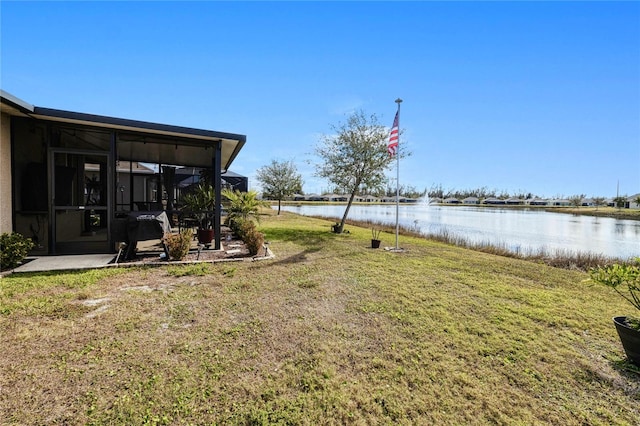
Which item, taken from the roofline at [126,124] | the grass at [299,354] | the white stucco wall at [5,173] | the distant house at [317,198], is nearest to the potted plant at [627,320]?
the grass at [299,354]

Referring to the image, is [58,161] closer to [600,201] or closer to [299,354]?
[299,354]

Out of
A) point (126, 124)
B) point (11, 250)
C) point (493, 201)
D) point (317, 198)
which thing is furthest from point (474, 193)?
point (11, 250)

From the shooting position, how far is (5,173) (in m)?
5.00

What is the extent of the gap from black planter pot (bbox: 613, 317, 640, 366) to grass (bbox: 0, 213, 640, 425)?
98 mm

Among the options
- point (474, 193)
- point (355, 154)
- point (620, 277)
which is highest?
point (474, 193)

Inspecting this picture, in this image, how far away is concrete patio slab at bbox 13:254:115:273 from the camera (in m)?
4.79

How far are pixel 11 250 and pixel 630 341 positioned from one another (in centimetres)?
832

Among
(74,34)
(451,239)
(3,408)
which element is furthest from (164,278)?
(451,239)

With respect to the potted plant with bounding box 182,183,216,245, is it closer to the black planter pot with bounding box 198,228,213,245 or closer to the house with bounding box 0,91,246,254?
the black planter pot with bounding box 198,228,213,245

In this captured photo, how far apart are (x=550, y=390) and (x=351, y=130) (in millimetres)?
11557

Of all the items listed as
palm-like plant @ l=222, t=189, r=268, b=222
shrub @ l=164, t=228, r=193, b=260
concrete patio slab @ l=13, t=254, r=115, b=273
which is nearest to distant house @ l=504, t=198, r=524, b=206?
palm-like plant @ l=222, t=189, r=268, b=222

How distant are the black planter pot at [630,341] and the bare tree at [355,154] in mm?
9972

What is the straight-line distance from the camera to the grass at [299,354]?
79.0 inches

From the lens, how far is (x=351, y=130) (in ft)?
41.5
